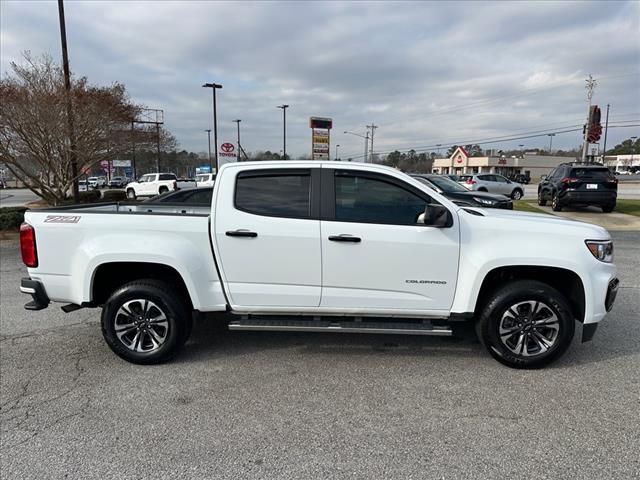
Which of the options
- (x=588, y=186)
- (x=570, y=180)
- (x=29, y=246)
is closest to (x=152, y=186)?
(x=570, y=180)

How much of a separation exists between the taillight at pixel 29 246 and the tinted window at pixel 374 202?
2717 mm

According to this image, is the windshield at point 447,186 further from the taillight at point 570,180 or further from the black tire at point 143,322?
the black tire at point 143,322

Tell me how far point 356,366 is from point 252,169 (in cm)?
200

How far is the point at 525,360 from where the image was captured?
3.72m

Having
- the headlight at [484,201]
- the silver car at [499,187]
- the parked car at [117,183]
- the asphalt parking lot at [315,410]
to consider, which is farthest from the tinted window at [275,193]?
the parked car at [117,183]

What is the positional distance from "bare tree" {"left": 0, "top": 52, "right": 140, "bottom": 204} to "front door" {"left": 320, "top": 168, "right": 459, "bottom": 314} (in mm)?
12346

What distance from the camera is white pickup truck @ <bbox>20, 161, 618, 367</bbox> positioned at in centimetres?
366

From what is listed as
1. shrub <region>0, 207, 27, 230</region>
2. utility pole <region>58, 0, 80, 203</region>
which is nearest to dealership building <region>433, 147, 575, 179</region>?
utility pole <region>58, 0, 80, 203</region>

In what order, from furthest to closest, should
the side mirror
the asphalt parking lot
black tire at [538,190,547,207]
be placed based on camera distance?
black tire at [538,190,547,207] < the side mirror < the asphalt parking lot

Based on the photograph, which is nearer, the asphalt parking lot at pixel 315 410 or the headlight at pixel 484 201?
the asphalt parking lot at pixel 315 410

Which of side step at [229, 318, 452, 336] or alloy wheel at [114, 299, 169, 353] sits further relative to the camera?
alloy wheel at [114, 299, 169, 353]

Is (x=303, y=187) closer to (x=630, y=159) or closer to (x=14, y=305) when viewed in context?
(x=14, y=305)

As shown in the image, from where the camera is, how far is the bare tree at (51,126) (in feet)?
40.8

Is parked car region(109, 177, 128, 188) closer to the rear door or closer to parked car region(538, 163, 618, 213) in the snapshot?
parked car region(538, 163, 618, 213)
